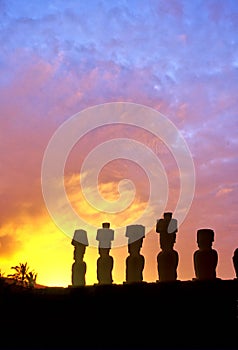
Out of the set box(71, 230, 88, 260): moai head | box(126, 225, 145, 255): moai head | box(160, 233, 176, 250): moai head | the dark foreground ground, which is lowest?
the dark foreground ground

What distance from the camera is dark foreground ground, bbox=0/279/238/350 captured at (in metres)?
10.7

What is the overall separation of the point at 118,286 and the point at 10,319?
8.47 ft

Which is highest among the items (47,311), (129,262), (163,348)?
(129,262)

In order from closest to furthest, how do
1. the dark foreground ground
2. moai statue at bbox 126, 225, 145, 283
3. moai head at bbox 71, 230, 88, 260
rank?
the dark foreground ground, moai statue at bbox 126, 225, 145, 283, moai head at bbox 71, 230, 88, 260

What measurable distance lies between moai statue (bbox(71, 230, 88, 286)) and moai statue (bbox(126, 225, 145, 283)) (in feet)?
10.1

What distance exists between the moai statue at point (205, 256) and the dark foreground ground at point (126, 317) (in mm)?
1918

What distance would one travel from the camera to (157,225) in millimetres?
15023

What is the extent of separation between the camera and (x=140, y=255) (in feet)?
52.9

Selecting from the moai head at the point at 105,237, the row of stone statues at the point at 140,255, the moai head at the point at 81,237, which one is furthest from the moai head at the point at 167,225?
the moai head at the point at 81,237

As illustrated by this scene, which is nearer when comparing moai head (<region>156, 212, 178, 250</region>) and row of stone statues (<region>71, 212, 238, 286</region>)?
row of stone statues (<region>71, 212, 238, 286</region>)

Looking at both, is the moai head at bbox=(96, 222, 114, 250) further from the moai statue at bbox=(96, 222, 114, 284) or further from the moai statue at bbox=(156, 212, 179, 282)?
the moai statue at bbox=(156, 212, 179, 282)

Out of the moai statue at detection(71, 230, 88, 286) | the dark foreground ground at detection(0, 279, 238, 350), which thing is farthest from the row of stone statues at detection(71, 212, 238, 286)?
the dark foreground ground at detection(0, 279, 238, 350)

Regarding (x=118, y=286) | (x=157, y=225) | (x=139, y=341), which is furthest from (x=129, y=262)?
(x=139, y=341)

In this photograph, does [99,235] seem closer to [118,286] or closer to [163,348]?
[118,286]
